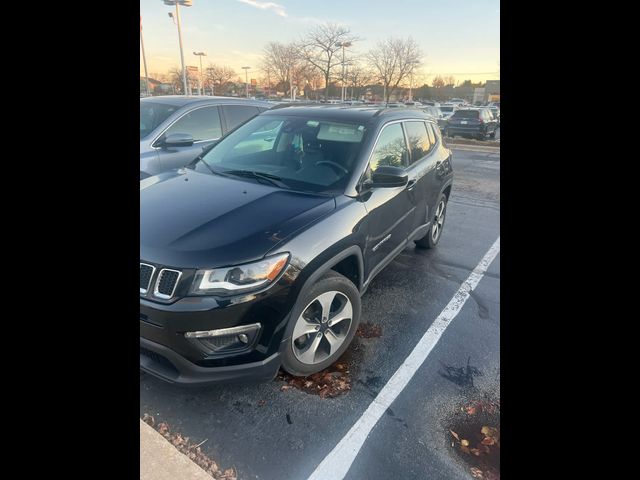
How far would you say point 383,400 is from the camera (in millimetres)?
2457

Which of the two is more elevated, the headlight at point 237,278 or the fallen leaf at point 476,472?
the headlight at point 237,278

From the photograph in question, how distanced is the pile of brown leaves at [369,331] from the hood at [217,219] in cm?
119

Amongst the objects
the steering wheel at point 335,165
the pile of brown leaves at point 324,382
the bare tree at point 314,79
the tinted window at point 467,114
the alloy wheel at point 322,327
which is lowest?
the pile of brown leaves at point 324,382

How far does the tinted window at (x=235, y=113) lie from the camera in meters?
5.98

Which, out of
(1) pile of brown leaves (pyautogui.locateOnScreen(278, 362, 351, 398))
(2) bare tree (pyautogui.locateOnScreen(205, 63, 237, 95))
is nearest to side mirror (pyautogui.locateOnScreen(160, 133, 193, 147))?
(1) pile of brown leaves (pyautogui.locateOnScreen(278, 362, 351, 398))

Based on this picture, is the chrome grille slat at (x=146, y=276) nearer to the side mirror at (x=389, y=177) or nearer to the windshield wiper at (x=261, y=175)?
the windshield wiper at (x=261, y=175)

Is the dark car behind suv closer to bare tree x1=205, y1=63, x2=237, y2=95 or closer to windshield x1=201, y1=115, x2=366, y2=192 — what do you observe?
windshield x1=201, y1=115, x2=366, y2=192

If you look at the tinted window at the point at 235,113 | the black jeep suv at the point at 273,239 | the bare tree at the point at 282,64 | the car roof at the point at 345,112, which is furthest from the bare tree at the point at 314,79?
the black jeep suv at the point at 273,239

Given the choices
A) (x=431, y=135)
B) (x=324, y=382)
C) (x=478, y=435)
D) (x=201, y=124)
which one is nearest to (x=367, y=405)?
(x=324, y=382)

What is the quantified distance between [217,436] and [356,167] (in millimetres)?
2010

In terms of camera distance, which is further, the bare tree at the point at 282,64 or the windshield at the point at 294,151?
the bare tree at the point at 282,64

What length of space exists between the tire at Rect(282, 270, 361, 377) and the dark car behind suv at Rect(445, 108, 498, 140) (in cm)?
1913
